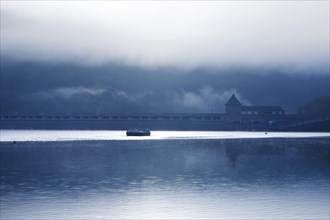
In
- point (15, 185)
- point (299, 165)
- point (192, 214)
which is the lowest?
point (192, 214)

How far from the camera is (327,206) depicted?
3225 centimetres

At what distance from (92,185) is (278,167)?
20423 mm

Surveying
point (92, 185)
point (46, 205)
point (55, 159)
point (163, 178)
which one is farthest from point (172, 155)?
point (46, 205)

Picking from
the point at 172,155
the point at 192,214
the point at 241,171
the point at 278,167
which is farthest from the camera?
the point at 172,155

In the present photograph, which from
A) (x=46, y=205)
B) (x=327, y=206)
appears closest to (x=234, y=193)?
(x=327, y=206)

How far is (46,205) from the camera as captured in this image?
32250 mm

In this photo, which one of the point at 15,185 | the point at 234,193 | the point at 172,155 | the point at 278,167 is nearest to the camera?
the point at 234,193

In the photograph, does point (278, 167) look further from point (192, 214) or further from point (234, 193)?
point (192, 214)

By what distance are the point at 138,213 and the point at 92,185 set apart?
36.7 feet

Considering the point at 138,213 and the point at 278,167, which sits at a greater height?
the point at 278,167

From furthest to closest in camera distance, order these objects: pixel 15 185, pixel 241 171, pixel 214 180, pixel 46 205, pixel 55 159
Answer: pixel 55 159 < pixel 241 171 < pixel 214 180 < pixel 15 185 < pixel 46 205

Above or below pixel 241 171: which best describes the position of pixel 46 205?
below

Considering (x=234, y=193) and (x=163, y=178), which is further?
(x=163, y=178)

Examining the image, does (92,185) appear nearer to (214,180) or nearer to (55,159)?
(214,180)
